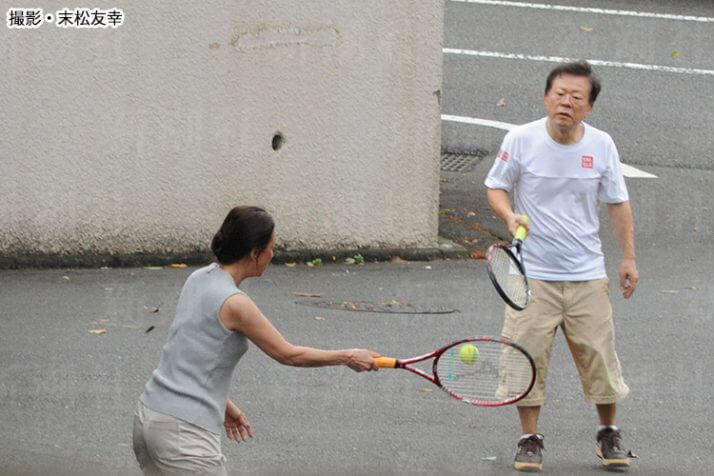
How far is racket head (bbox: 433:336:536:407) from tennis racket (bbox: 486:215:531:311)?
27 centimetres

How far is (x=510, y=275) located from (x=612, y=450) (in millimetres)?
1306

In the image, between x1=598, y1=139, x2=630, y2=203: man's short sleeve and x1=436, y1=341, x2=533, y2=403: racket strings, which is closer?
x1=436, y1=341, x2=533, y2=403: racket strings

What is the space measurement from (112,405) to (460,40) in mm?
11872

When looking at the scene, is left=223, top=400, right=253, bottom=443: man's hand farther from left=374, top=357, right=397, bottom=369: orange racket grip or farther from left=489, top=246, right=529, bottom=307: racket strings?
left=489, top=246, right=529, bottom=307: racket strings

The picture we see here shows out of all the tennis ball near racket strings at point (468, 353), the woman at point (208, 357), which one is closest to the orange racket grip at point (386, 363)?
the woman at point (208, 357)

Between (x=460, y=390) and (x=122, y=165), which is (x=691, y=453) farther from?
(x=122, y=165)

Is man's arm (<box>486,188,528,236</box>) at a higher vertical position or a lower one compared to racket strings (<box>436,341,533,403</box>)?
higher

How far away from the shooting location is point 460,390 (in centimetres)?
646

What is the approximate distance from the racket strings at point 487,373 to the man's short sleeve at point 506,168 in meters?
1.08

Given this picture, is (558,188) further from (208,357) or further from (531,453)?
(208,357)

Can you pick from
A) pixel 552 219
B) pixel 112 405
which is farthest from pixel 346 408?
pixel 552 219

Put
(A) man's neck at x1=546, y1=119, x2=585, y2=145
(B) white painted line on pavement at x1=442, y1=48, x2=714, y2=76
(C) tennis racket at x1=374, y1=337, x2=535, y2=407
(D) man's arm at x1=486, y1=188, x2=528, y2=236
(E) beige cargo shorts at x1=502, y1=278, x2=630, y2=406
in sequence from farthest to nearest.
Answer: (B) white painted line on pavement at x1=442, y1=48, x2=714, y2=76, (E) beige cargo shorts at x1=502, y1=278, x2=630, y2=406, (A) man's neck at x1=546, y1=119, x2=585, y2=145, (D) man's arm at x1=486, y1=188, x2=528, y2=236, (C) tennis racket at x1=374, y1=337, x2=535, y2=407

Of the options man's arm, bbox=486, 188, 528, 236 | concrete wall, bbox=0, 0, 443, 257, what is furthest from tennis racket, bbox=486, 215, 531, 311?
concrete wall, bbox=0, 0, 443, 257

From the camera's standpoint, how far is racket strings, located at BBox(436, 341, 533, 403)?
6395 millimetres
